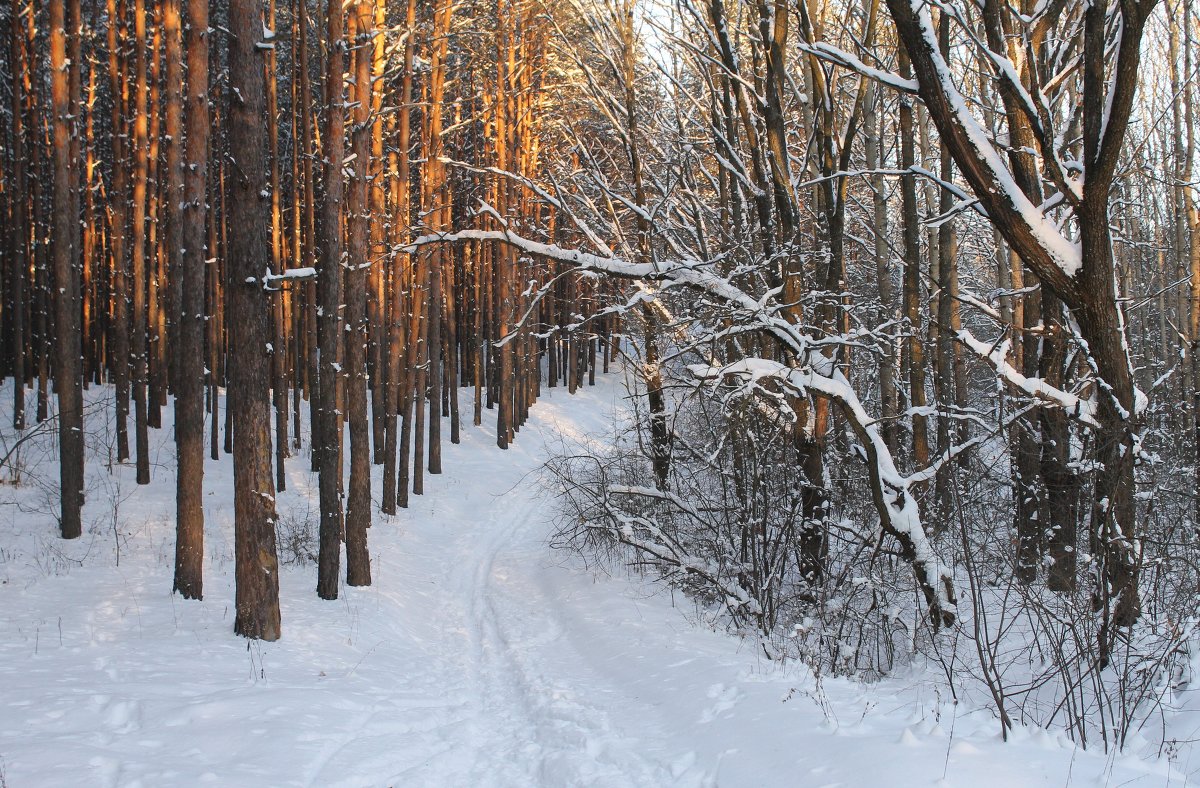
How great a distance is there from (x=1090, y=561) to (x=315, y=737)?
221 inches

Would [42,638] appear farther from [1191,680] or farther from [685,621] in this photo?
[1191,680]

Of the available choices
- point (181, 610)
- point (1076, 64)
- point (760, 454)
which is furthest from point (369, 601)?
point (1076, 64)

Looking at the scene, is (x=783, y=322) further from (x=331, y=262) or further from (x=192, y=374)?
(x=192, y=374)

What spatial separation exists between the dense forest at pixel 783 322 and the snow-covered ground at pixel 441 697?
1.73 ft

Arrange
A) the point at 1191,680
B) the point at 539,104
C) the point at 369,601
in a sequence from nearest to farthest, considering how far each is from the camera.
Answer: the point at 1191,680 < the point at 369,601 < the point at 539,104

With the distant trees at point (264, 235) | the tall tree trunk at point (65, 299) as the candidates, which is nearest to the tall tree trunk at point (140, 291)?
the distant trees at point (264, 235)

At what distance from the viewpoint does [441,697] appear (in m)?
7.23

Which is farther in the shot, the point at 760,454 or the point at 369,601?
the point at 369,601

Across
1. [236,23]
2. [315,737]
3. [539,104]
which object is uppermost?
[539,104]

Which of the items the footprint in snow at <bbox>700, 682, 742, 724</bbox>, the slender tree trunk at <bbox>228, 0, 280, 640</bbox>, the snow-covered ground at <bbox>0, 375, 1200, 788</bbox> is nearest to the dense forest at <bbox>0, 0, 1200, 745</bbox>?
the slender tree trunk at <bbox>228, 0, 280, 640</bbox>

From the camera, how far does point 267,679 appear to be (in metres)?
6.96

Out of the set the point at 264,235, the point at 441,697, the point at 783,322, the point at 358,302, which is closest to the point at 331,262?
the point at 358,302

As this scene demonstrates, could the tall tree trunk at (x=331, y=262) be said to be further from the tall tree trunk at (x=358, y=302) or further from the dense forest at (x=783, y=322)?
the tall tree trunk at (x=358, y=302)

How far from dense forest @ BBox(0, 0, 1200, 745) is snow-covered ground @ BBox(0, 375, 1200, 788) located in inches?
20.8
